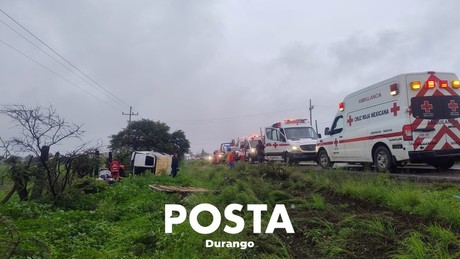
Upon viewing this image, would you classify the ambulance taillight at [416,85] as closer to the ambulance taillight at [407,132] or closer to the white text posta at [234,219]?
the ambulance taillight at [407,132]

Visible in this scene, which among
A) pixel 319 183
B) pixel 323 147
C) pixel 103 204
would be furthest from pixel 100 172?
pixel 319 183

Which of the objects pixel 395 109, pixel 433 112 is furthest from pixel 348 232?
pixel 433 112

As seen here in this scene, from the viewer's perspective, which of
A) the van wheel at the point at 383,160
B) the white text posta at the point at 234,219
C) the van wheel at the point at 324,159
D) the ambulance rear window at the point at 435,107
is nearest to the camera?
the white text posta at the point at 234,219

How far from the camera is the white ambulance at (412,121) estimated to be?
9.48 m

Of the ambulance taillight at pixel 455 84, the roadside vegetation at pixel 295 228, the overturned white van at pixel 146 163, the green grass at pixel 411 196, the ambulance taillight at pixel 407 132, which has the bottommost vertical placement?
the roadside vegetation at pixel 295 228

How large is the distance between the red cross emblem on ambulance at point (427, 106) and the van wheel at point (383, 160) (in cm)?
160

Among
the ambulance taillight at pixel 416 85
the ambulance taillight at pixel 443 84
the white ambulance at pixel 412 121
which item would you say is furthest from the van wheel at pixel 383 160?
the ambulance taillight at pixel 443 84

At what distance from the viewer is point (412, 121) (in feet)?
31.2

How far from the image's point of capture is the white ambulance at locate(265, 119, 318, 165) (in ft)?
56.6

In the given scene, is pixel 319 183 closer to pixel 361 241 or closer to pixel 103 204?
pixel 361 241

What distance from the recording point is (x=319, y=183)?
26.9 ft

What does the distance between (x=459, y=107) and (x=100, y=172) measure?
46.9 ft

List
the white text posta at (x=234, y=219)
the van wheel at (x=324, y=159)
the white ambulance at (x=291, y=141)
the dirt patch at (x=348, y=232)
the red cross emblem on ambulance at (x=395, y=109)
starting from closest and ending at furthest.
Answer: the dirt patch at (x=348, y=232)
the white text posta at (x=234, y=219)
the red cross emblem on ambulance at (x=395, y=109)
the van wheel at (x=324, y=159)
the white ambulance at (x=291, y=141)

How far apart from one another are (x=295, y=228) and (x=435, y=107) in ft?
23.1
